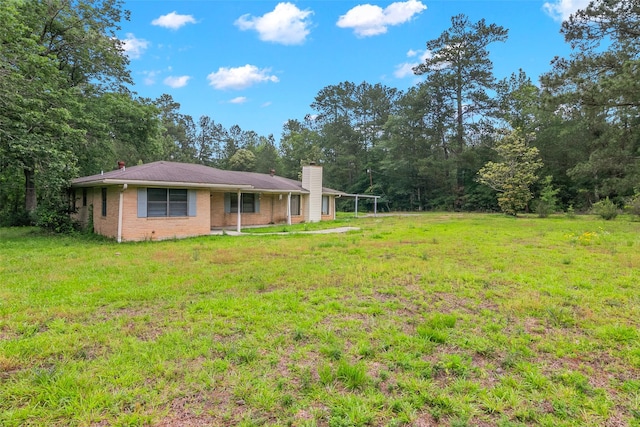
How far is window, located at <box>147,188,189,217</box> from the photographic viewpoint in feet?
37.2

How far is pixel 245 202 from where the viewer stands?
54.3ft

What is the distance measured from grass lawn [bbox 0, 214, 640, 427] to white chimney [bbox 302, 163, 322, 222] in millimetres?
12335

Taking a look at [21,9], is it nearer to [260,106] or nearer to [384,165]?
[260,106]

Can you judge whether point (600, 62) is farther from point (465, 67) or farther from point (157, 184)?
point (465, 67)

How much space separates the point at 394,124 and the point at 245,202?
962 inches

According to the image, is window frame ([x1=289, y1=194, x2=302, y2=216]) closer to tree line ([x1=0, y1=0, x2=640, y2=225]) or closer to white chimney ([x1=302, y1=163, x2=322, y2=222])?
white chimney ([x1=302, y1=163, x2=322, y2=222])

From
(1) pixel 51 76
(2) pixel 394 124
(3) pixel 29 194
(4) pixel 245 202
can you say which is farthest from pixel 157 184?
(2) pixel 394 124

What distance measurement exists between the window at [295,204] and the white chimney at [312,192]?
0.48 metres

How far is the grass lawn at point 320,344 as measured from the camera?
2.45 metres

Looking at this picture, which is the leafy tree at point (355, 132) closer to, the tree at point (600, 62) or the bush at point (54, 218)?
the tree at point (600, 62)

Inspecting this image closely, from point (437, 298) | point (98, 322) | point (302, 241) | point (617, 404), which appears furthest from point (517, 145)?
point (98, 322)

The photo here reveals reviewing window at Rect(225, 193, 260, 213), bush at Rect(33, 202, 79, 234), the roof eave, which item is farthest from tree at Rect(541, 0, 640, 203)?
bush at Rect(33, 202, 79, 234)

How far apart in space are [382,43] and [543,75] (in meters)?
9.87

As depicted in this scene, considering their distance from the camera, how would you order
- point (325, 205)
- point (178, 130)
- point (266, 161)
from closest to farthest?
point (325, 205), point (266, 161), point (178, 130)
